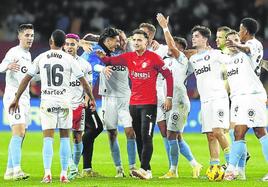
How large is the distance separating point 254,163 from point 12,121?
16.7ft

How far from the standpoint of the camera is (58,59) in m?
11.7

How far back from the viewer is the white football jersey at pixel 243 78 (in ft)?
39.3

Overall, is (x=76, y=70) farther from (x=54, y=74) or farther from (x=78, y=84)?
(x=78, y=84)

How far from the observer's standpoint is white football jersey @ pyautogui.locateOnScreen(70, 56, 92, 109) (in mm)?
13008

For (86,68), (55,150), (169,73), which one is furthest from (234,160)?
(55,150)

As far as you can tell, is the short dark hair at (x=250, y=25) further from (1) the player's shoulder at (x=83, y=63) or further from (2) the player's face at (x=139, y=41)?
(1) the player's shoulder at (x=83, y=63)

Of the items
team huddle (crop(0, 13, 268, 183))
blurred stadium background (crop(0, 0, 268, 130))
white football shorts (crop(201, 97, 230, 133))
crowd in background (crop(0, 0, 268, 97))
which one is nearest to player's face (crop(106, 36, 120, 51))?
team huddle (crop(0, 13, 268, 183))

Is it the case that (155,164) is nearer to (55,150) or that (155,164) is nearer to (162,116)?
(162,116)

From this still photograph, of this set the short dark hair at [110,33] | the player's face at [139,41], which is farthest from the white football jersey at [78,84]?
the player's face at [139,41]

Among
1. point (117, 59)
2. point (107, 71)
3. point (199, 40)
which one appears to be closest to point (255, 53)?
point (199, 40)

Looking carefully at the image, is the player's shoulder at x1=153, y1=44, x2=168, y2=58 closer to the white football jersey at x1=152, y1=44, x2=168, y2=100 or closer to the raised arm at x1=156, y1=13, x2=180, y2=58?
the white football jersey at x1=152, y1=44, x2=168, y2=100

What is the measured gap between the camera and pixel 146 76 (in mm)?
12500

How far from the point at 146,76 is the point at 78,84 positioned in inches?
51.1

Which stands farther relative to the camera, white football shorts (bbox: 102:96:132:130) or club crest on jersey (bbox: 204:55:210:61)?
white football shorts (bbox: 102:96:132:130)
